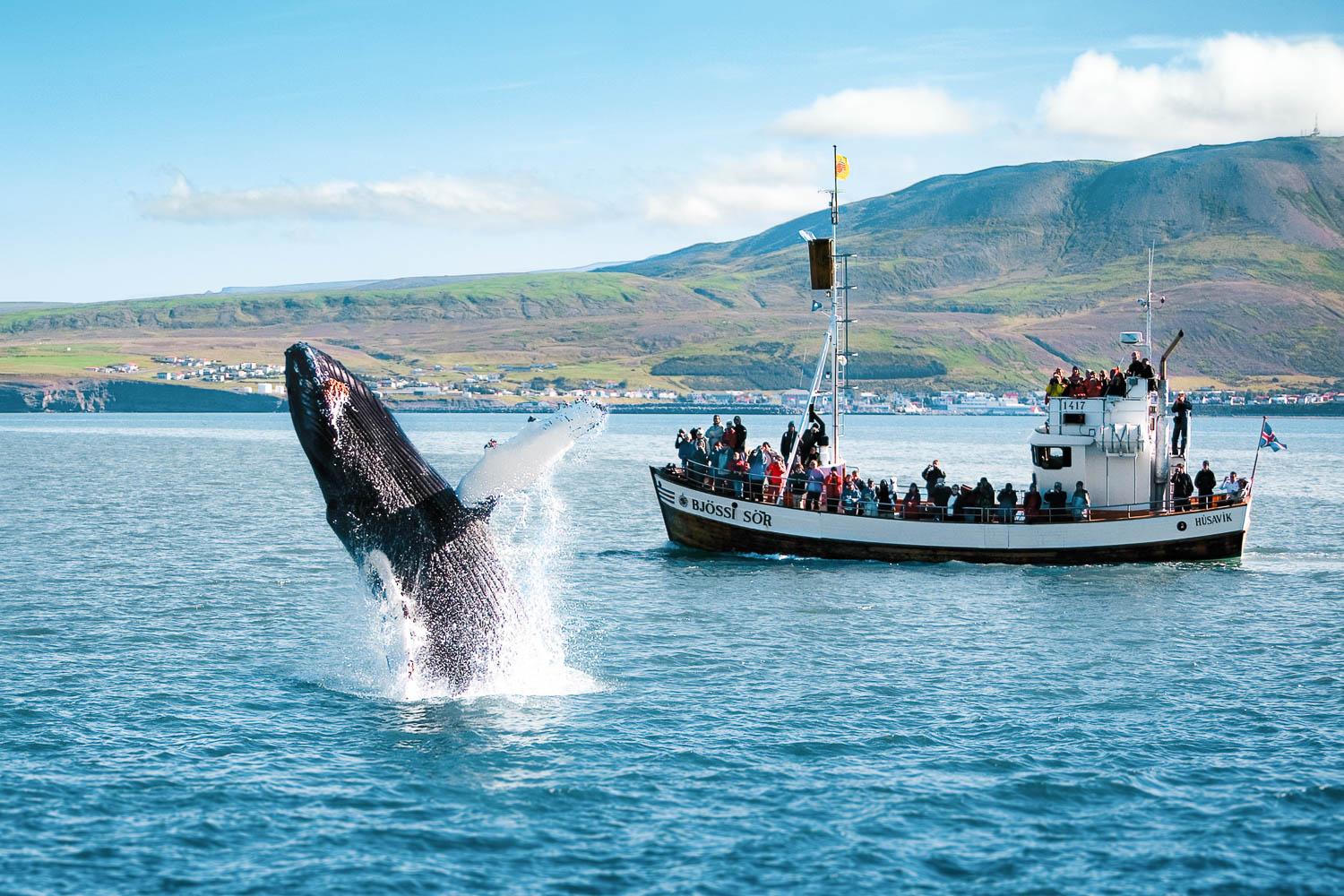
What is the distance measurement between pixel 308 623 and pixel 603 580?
9.33m

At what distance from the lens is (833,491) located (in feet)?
129

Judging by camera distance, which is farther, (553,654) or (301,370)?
(553,654)

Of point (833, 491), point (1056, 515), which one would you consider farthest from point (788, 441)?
point (1056, 515)

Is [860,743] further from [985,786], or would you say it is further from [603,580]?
[603,580]

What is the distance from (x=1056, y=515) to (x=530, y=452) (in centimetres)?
2718

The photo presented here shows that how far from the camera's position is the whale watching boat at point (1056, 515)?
1522 inches

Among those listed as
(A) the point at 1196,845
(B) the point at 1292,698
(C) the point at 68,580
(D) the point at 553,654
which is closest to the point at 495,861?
(A) the point at 1196,845

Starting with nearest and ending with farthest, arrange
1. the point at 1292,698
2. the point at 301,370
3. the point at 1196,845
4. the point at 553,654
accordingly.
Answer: the point at 301,370, the point at 1196,845, the point at 1292,698, the point at 553,654

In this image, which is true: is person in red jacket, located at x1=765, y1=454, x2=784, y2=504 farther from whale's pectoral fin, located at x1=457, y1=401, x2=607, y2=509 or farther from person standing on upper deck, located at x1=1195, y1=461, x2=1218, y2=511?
whale's pectoral fin, located at x1=457, y1=401, x2=607, y2=509

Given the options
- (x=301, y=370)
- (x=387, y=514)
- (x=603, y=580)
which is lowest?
(x=603, y=580)

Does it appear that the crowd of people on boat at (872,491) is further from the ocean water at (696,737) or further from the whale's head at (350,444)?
the whale's head at (350,444)

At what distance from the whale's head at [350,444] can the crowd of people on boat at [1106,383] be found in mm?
27347

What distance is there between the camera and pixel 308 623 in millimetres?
28312

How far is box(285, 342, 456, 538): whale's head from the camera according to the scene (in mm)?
14297
